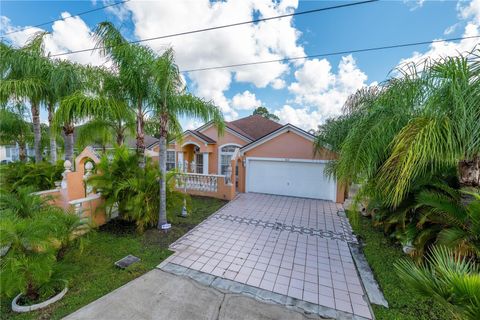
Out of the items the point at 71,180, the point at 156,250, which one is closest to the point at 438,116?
the point at 156,250

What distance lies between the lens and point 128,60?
549 centimetres

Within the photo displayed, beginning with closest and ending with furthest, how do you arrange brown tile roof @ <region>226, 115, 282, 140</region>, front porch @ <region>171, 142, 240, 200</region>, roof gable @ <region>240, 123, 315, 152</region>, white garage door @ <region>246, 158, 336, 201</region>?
front porch @ <region>171, 142, 240, 200</region> → white garage door @ <region>246, 158, 336, 201</region> → roof gable @ <region>240, 123, 315, 152</region> → brown tile roof @ <region>226, 115, 282, 140</region>

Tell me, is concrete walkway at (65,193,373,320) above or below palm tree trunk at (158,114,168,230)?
below

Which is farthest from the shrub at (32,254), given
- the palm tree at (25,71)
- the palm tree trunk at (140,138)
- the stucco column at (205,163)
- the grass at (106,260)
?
the stucco column at (205,163)

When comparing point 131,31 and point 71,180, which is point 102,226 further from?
point 131,31

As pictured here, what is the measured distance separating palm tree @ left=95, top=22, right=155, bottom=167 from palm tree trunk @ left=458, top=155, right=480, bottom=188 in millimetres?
7411

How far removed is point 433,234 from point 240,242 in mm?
4587

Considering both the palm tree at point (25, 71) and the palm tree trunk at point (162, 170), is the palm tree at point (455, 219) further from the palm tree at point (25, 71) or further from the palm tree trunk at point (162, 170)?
the palm tree at point (25, 71)

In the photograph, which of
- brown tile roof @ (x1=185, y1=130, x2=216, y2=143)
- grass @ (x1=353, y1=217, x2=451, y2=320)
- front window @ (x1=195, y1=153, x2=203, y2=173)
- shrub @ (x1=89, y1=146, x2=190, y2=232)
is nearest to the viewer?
grass @ (x1=353, y1=217, x2=451, y2=320)

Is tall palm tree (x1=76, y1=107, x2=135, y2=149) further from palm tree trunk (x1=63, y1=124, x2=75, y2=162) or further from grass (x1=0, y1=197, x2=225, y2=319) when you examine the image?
grass (x1=0, y1=197, x2=225, y2=319)

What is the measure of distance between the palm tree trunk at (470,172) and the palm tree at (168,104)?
6.40 m

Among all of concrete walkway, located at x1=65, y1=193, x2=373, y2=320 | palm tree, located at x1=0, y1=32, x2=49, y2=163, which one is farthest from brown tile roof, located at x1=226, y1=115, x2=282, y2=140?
palm tree, located at x1=0, y1=32, x2=49, y2=163

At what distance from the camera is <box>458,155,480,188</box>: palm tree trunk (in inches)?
126

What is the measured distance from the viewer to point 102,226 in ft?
20.8
